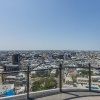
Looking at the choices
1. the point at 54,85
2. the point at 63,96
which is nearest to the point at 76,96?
the point at 63,96

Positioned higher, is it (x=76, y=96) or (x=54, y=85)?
(x=54, y=85)

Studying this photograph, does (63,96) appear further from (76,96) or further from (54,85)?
(54,85)

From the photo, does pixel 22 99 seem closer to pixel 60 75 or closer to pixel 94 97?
pixel 60 75

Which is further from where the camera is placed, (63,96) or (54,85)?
(54,85)

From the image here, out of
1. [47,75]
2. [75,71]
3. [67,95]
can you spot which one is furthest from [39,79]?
[75,71]

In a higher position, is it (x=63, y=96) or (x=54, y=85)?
(x=54, y=85)

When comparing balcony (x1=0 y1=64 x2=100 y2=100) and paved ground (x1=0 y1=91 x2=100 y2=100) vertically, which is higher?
balcony (x1=0 y1=64 x2=100 y2=100)

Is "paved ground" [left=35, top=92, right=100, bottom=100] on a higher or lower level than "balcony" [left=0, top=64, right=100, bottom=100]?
lower

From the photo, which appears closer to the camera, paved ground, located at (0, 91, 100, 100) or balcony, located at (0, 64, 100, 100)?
paved ground, located at (0, 91, 100, 100)
